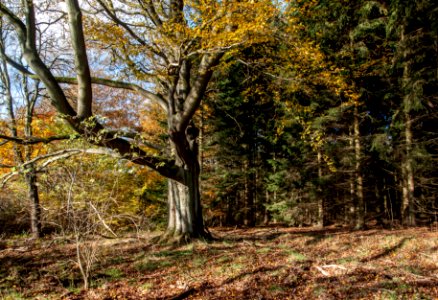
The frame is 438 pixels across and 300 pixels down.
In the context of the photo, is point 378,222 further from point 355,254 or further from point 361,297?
point 361,297

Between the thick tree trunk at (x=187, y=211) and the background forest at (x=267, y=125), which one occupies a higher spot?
the background forest at (x=267, y=125)

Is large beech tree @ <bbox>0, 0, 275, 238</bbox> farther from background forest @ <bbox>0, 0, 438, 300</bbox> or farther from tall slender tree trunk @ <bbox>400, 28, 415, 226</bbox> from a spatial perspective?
tall slender tree trunk @ <bbox>400, 28, 415, 226</bbox>

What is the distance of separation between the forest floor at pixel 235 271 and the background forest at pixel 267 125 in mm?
945

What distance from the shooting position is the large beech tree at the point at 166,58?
578 cm

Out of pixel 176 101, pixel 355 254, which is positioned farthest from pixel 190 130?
pixel 355 254

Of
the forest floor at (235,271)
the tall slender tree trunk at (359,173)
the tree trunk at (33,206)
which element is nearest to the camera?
the forest floor at (235,271)

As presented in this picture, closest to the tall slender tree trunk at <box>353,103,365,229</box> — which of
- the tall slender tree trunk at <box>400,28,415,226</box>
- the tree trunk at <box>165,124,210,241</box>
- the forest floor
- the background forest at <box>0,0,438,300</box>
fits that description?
the background forest at <box>0,0,438,300</box>

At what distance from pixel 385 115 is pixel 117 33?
13.5 metres

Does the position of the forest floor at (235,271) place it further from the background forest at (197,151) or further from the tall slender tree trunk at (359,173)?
the tall slender tree trunk at (359,173)

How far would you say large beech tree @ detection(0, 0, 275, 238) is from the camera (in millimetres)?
5777

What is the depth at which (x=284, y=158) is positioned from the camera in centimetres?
1551

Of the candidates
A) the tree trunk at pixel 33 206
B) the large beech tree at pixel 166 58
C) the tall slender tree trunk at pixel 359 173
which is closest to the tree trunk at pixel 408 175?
the tall slender tree trunk at pixel 359 173

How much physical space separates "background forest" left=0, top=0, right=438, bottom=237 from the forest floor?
3.10ft

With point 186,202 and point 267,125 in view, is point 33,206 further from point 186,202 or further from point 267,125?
point 267,125
